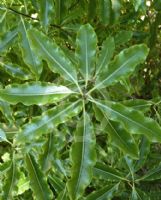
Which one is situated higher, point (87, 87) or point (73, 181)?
point (87, 87)

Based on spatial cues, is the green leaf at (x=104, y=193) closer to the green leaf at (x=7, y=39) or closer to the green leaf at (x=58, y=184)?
the green leaf at (x=58, y=184)

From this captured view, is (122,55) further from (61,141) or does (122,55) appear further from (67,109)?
(61,141)

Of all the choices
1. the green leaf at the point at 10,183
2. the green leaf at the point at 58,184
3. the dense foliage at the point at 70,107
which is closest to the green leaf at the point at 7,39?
the dense foliage at the point at 70,107

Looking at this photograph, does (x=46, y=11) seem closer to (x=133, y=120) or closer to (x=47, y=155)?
A: (x=47, y=155)

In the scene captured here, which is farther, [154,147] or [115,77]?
[154,147]

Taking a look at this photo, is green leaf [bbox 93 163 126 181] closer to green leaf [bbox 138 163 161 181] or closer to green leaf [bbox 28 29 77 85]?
green leaf [bbox 138 163 161 181]

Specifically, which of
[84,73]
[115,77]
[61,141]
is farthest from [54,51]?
[61,141]
